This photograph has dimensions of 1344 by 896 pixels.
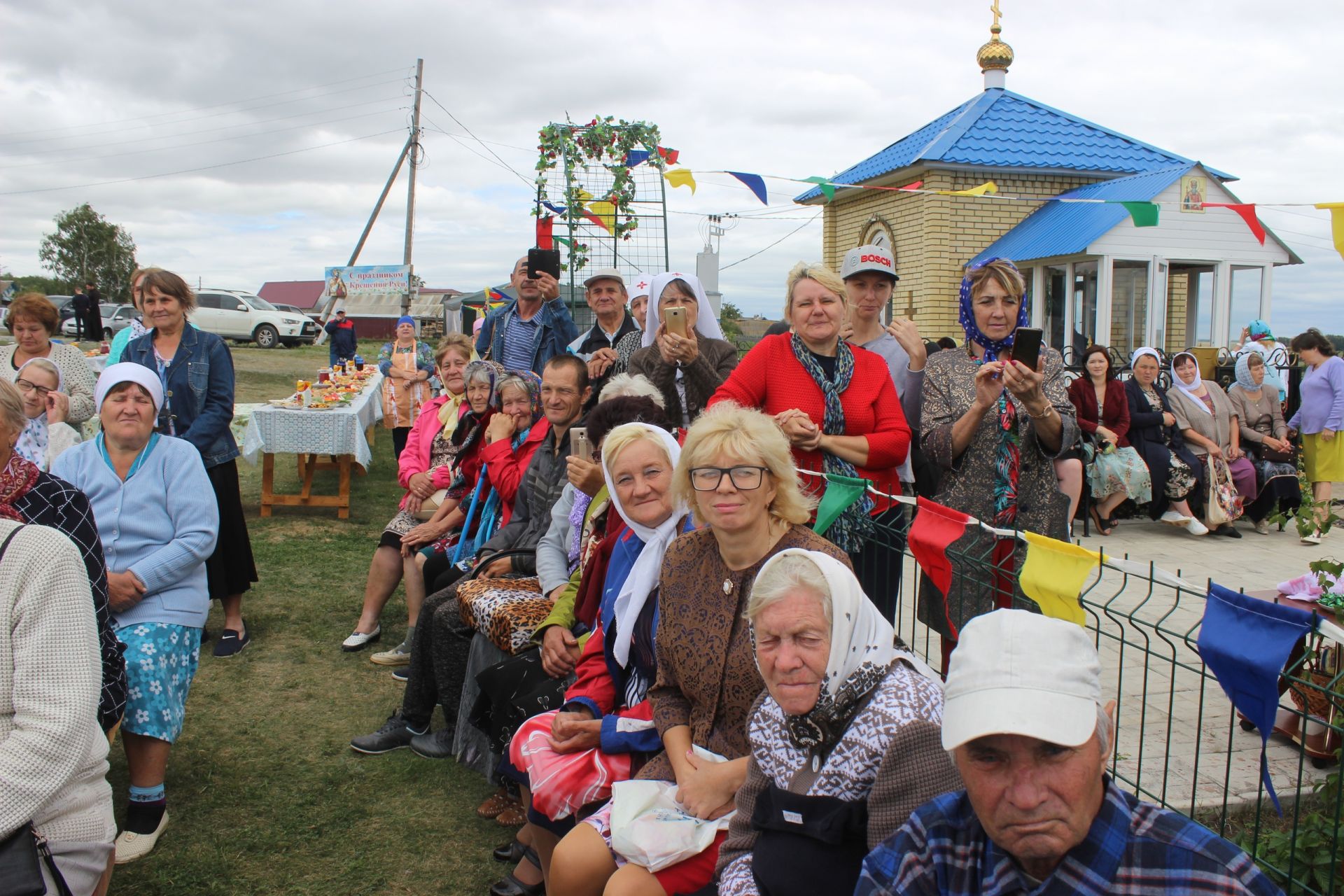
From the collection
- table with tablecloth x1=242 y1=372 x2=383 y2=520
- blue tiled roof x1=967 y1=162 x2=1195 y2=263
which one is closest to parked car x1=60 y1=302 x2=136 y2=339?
table with tablecloth x1=242 y1=372 x2=383 y2=520

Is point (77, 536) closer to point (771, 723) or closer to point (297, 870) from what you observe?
point (297, 870)

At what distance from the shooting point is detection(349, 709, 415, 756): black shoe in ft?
12.9

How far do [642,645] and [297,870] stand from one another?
1393 millimetres

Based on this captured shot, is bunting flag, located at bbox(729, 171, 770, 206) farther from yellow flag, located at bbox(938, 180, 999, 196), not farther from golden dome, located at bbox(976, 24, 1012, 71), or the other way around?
golden dome, located at bbox(976, 24, 1012, 71)

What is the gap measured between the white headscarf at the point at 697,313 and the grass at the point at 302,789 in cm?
214

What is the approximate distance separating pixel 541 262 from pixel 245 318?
26.3 meters

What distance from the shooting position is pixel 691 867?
2197mm


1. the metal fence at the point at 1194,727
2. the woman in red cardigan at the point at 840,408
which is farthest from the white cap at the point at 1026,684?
the woman in red cardigan at the point at 840,408

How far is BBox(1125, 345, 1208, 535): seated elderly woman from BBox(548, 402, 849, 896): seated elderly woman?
22.7 ft

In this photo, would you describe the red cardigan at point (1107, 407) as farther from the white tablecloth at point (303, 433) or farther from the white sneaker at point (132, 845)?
the white sneaker at point (132, 845)

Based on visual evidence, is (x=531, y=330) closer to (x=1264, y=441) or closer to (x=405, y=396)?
(x=405, y=396)

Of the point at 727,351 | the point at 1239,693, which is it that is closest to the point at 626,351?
the point at 727,351

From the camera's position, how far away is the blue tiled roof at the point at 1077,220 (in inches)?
508

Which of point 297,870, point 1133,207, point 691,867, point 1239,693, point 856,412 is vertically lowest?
point 297,870
